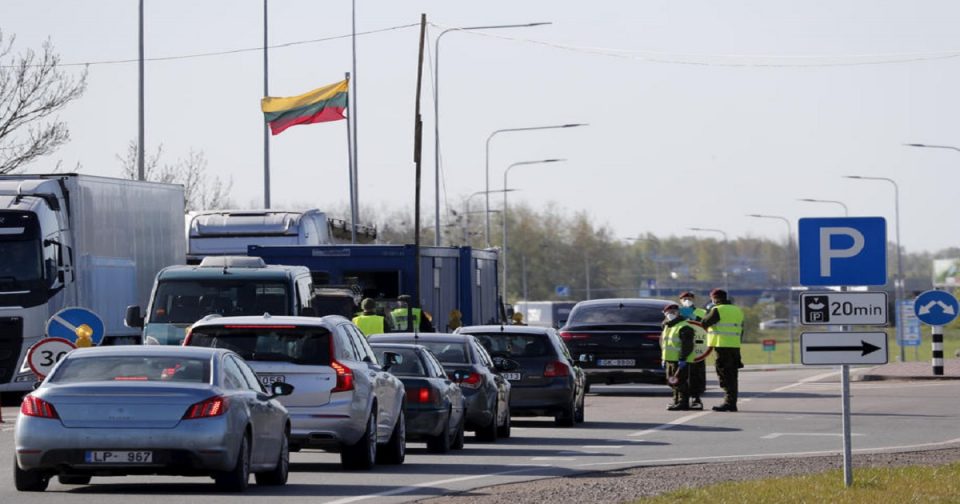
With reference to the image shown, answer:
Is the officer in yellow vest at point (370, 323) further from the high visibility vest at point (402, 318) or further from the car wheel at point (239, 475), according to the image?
the car wheel at point (239, 475)

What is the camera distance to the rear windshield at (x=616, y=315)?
3884cm

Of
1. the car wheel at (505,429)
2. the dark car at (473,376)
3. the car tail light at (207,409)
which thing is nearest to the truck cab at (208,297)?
the dark car at (473,376)

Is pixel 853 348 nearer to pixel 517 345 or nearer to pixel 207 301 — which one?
pixel 517 345

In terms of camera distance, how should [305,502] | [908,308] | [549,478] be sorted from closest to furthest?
1. [305,502]
2. [549,478]
3. [908,308]

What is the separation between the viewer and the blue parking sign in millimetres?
16578

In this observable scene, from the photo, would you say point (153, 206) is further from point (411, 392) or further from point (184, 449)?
point (184, 449)

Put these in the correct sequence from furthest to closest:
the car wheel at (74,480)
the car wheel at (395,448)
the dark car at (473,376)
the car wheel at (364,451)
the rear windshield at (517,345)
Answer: the rear windshield at (517,345)
the dark car at (473,376)
the car wheel at (395,448)
the car wheel at (364,451)
the car wheel at (74,480)

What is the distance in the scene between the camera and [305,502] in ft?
50.5

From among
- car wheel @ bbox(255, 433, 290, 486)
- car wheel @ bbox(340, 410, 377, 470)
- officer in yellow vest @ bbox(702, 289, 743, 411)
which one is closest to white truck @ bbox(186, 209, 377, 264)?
officer in yellow vest @ bbox(702, 289, 743, 411)

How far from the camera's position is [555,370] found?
91.4ft

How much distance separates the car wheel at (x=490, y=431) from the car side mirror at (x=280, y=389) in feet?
24.2

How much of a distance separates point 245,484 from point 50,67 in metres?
37.1

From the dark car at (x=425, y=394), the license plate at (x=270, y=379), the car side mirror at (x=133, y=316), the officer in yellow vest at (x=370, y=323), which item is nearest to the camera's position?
the license plate at (x=270, y=379)

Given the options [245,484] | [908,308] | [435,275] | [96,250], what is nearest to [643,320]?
[435,275]
